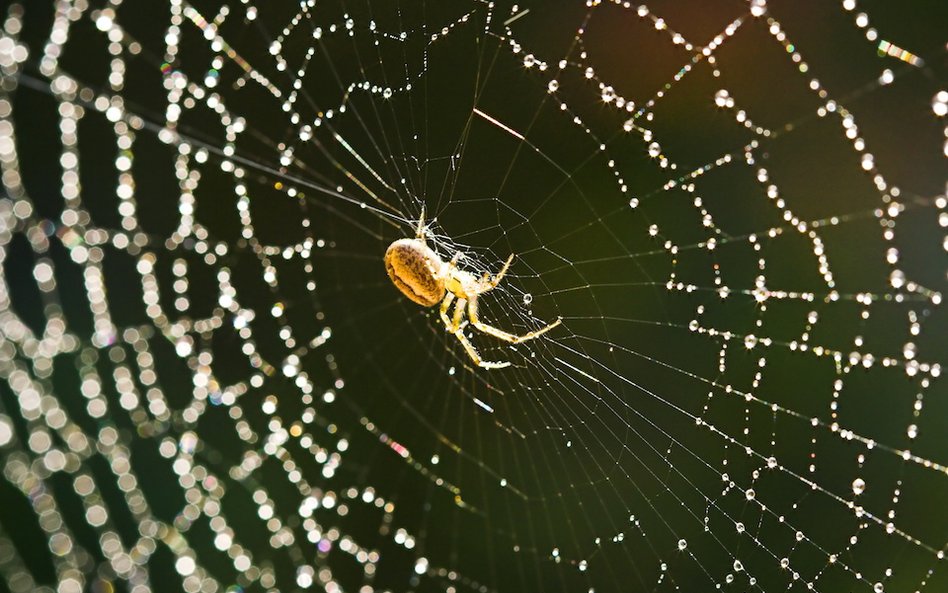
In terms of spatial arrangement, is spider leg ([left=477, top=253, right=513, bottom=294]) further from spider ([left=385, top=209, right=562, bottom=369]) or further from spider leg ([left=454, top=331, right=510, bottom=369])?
spider leg ([left=454, top=331, right=510, bottom=369])

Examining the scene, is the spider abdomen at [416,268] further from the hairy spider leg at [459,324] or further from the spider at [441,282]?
the hairy spider leg at [459,324]

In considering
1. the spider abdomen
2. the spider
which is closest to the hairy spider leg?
the spider

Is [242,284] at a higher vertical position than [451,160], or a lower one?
lower

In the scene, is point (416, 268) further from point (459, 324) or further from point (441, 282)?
point (459, 324)

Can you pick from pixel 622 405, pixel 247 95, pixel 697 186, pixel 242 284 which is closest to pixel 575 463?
pixel 622 405

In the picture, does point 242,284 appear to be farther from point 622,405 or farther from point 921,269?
point 921,269

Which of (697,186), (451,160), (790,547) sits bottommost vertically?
(790,547)

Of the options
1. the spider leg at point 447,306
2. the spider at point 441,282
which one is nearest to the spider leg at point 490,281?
the spider at point 441,282
